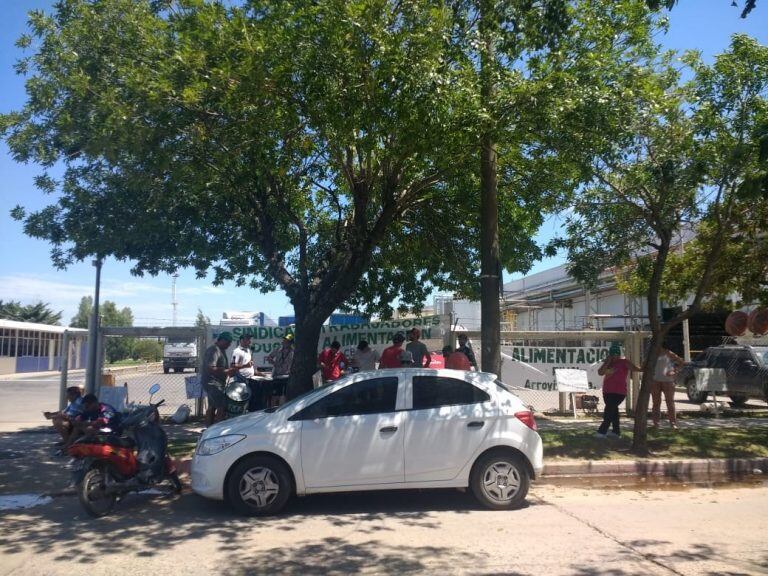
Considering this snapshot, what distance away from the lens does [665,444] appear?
1052 centimetres

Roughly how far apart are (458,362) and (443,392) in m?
3.89

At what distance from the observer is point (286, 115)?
9.27 metres

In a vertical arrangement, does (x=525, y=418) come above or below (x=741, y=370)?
A: below

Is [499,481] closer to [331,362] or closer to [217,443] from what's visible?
[217,443]

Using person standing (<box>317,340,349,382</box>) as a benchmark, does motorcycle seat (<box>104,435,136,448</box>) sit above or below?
below

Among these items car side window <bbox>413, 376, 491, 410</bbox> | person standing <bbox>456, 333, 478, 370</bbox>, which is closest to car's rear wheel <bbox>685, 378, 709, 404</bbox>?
person standing <bbox>456, 333, 478, 370</bbox>

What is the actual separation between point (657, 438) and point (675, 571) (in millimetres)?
5780

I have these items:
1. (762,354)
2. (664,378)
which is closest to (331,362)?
(664,378)

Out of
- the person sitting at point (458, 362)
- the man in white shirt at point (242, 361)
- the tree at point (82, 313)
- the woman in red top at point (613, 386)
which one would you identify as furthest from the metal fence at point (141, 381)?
the tree at point (82, 313)

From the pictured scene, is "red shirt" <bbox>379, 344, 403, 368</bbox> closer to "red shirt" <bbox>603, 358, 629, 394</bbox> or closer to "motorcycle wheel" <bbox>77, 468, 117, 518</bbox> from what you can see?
"red shirt" <bbox>603, 358, 629, 394</bbox>

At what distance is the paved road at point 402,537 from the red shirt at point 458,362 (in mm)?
3507

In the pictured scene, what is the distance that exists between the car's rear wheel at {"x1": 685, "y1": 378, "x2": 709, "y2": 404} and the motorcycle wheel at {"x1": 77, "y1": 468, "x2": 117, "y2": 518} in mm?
16033

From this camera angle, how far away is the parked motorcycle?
717 centimetres

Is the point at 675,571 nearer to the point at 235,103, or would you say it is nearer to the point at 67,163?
the point at 235,103
